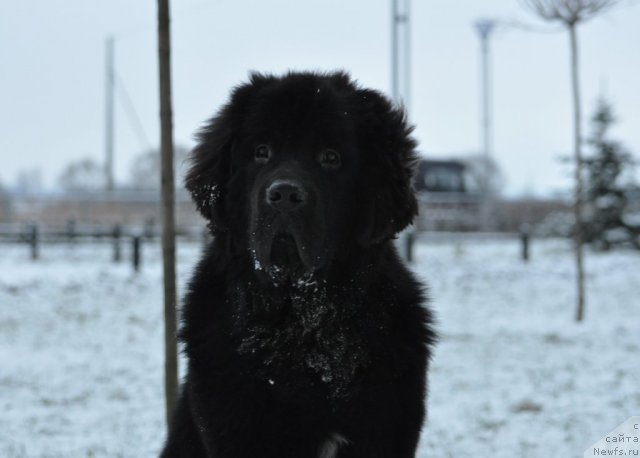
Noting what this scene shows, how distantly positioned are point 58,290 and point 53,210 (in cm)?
1221

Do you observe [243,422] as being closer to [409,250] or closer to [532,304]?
[532,304]

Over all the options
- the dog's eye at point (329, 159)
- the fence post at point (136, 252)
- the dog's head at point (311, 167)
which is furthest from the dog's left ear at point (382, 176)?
the fence post at point (136, 252)

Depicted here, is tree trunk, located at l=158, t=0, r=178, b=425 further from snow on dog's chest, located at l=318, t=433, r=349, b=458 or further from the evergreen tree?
the evergreen tree

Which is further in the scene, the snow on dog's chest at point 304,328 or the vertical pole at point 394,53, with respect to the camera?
the vertical pole at point 394,53

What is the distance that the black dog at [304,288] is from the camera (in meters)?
3.13

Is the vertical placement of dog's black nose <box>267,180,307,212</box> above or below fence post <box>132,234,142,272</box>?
above

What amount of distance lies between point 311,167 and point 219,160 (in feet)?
1.51

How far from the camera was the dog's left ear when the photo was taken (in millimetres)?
3357

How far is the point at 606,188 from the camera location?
21328 millimetres

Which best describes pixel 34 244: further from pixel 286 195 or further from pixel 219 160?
pixel 286 195

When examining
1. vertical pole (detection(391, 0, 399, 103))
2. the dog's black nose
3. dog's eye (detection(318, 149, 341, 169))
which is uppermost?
vertical pole (detection(391, 0, 399, 103))

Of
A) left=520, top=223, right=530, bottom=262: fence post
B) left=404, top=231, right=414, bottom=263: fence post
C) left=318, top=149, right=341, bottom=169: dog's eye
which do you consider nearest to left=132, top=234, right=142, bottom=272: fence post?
left=404, top=231, right=414, bottom=263: fence post

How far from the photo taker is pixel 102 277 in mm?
15516

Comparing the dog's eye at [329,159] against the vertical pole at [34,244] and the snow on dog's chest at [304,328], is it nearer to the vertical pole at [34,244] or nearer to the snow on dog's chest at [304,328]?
the snow on dog's chest at [304,328]
